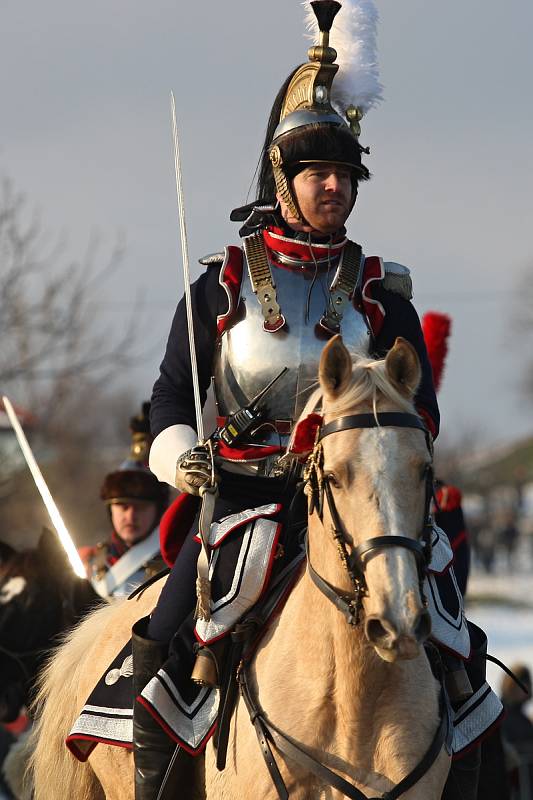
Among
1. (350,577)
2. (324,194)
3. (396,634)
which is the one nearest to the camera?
(396,634)

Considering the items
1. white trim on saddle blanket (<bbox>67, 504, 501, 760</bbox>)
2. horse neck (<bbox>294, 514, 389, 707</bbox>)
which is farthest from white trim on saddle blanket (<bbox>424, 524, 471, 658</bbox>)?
horse neck (<bbox>294, 514, 389, 707</bbox>)

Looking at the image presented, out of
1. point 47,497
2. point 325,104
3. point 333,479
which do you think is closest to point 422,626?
point 333,479

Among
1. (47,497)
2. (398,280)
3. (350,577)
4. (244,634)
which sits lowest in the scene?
(244,634)

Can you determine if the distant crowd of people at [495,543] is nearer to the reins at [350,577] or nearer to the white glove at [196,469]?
the white glove at [196,469]

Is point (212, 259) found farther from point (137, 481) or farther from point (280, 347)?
point (137, 481)

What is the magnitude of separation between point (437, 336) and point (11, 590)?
Result: 3.11 m

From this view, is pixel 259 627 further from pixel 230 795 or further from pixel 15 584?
pixel 15 584

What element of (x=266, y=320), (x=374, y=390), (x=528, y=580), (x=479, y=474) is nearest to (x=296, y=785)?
(x=374, y=390)

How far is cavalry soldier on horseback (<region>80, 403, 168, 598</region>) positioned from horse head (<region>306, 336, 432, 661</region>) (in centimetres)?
516

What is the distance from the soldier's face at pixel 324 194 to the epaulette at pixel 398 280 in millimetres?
284

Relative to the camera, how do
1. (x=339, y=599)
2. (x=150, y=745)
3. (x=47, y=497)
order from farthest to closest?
1. (x=47, y=497)
2. (x=150, y=745)
3. (x=339, y=599)

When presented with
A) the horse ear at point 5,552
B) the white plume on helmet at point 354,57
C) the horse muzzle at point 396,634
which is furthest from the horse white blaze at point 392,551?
the horse ear at point 5,552

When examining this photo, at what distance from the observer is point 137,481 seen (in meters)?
10.0

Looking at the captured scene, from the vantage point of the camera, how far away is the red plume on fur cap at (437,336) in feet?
30.9
